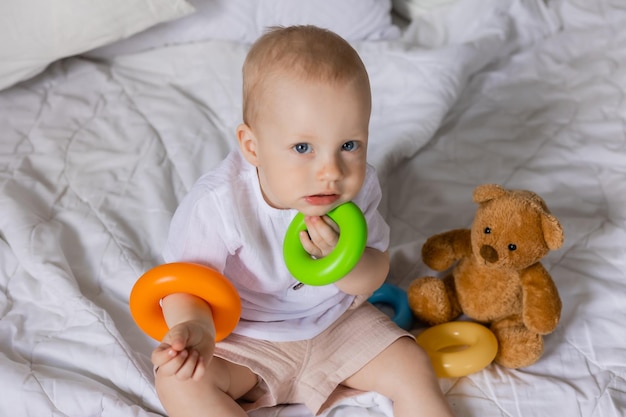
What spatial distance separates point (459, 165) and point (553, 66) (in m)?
0.41

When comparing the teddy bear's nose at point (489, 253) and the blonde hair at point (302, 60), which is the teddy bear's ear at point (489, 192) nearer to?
the teddy bear's nose at point (489, 253)

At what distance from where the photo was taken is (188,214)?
3.52ft

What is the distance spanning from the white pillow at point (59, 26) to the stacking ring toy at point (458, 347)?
33.6 inches

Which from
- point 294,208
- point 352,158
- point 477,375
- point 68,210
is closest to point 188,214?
point 294,208

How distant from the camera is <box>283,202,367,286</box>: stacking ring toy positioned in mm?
970

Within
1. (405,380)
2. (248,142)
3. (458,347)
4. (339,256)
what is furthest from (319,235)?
(458,347)

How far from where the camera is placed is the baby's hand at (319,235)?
1.01 metres

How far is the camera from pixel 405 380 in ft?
3.59

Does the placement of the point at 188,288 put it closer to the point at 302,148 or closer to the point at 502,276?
the point at 302,148

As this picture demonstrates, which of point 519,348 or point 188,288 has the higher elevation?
point 188,288

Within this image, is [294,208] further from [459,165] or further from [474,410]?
[459,165]

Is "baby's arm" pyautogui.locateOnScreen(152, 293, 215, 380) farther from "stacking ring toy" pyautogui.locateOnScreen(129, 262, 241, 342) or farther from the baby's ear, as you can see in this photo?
the baby's ear

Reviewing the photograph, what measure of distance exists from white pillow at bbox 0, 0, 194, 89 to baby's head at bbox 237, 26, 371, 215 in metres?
0.67

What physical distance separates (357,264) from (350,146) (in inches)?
8.0
